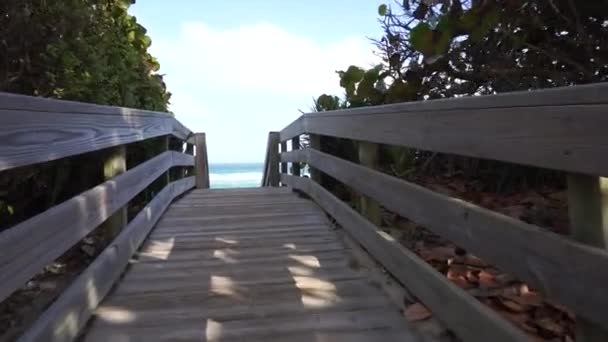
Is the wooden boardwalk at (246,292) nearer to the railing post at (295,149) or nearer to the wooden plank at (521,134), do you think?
the wooden plank at (521,134)

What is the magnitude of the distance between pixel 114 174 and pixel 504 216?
2.07 m

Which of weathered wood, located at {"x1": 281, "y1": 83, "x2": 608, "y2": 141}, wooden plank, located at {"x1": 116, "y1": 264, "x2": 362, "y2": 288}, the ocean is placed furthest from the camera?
the ocean

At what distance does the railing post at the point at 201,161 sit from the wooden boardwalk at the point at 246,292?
5139 mm

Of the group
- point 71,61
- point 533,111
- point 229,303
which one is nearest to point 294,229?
point 229,303

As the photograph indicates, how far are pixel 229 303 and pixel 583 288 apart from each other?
1559 millimetres

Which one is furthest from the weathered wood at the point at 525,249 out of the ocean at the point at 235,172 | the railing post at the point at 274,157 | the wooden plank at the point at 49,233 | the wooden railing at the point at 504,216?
the ocean at the point at 235,172

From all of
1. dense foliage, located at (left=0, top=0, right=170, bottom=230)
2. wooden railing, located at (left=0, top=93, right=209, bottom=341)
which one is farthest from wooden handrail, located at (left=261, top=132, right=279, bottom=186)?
wooden railing, located at (left=0, top=93, right=209, bottom=341)

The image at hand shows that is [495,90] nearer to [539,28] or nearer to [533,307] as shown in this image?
[539,28]

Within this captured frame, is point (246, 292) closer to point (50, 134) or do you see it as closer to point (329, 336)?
point (329, 336)

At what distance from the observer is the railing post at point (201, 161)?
9.24 m

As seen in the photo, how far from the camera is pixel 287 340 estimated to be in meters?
2.08

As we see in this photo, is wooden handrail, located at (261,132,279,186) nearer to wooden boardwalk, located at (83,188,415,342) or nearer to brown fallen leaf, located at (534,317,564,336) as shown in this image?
wooden boardwalk, located at (83,188,415,342)

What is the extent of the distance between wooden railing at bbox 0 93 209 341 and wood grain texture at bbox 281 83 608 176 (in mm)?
1252

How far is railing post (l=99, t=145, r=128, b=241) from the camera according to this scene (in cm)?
296
